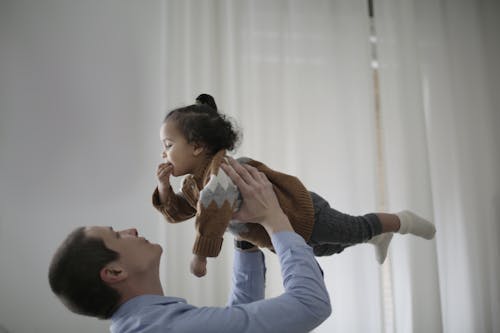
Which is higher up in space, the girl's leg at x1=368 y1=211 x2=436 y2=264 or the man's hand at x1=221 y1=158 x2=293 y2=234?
the man's hand at x1=221 y1=158 x2=293 y2=234

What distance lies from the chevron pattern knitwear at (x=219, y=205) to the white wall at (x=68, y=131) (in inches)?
32.2

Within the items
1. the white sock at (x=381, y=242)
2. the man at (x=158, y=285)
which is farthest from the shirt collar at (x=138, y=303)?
the white sock at (x=381, y=242)

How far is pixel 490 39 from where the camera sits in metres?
2.57

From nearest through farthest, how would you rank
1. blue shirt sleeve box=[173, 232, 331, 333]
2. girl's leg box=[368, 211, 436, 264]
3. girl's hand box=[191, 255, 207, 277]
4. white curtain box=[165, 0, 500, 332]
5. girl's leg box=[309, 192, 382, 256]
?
1. blue shirt sleeve box=[173, 232, 331, 333]
2. girl's hand box=[191, 255, 207, 277]
3. girl's leg box=[309, 192, 382, 256]
4. girl's leg box=[368, 211, 436, 264]
5. white curtain box=[165, 0, 500, 332]

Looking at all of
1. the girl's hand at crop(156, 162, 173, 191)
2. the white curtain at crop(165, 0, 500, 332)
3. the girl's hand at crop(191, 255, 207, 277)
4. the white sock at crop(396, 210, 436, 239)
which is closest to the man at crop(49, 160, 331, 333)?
the girl's hand at crop(191, 255, 207, 277)

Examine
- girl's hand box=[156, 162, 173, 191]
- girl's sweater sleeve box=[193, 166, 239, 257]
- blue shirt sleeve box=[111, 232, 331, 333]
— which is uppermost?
girl's hand box=[156, 162, 173, 191]

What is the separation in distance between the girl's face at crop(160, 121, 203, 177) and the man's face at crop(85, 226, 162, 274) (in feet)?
0.89

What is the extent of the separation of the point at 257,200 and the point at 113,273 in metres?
0.40

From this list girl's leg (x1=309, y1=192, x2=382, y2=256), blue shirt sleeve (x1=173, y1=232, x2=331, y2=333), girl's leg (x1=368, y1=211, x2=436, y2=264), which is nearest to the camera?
blue shirt sleeve (x1=173, y1=232, x2=331, y2=333)

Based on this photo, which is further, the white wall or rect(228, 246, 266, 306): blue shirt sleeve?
the white wall

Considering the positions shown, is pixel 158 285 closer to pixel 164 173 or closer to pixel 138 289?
pixel 138 289

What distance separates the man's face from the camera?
998 millimetres

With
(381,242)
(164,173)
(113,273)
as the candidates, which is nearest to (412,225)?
(381,242)

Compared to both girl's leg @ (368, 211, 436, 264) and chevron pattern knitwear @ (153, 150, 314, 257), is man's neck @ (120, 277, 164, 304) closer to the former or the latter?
chevron pattern knitwear @ (153, 150, 314, 257)
